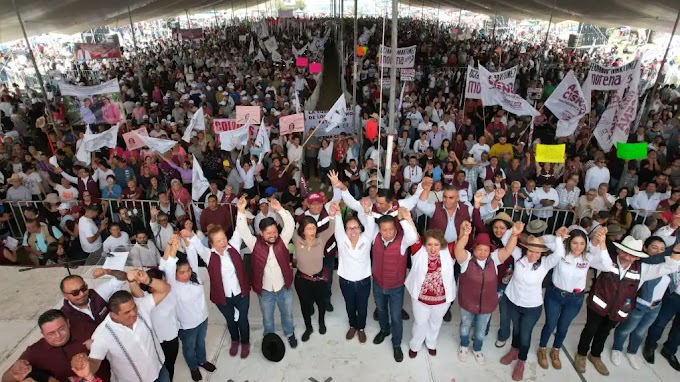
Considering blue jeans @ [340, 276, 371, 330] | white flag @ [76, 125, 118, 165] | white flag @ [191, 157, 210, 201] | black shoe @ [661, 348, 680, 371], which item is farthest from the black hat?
white flag @ [76, 125, 118, 165]

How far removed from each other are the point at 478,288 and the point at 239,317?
2.39 meters

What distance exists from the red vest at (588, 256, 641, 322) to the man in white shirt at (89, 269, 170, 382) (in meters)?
3.92

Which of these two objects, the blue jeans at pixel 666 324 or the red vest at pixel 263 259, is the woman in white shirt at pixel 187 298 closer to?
the red vest at pixel 263 259

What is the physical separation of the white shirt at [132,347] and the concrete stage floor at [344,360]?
3.38 feet

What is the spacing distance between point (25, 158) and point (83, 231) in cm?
353

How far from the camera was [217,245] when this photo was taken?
4016 mm

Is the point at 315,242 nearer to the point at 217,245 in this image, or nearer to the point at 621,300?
the point at 217,245

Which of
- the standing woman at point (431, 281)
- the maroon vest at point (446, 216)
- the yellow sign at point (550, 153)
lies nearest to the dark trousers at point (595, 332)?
the standing woman at point (431, 281)

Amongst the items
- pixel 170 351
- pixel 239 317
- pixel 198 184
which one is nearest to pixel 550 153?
pixel 239 317

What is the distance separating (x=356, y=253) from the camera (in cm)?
437

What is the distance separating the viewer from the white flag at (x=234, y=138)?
26.7ft

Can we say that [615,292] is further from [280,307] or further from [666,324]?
[280,307]

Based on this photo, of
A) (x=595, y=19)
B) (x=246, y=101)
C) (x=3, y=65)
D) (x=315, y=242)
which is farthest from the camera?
(x=3, y=65)

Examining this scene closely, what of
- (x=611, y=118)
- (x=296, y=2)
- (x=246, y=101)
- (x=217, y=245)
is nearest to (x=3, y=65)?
(x=246, y=101)
